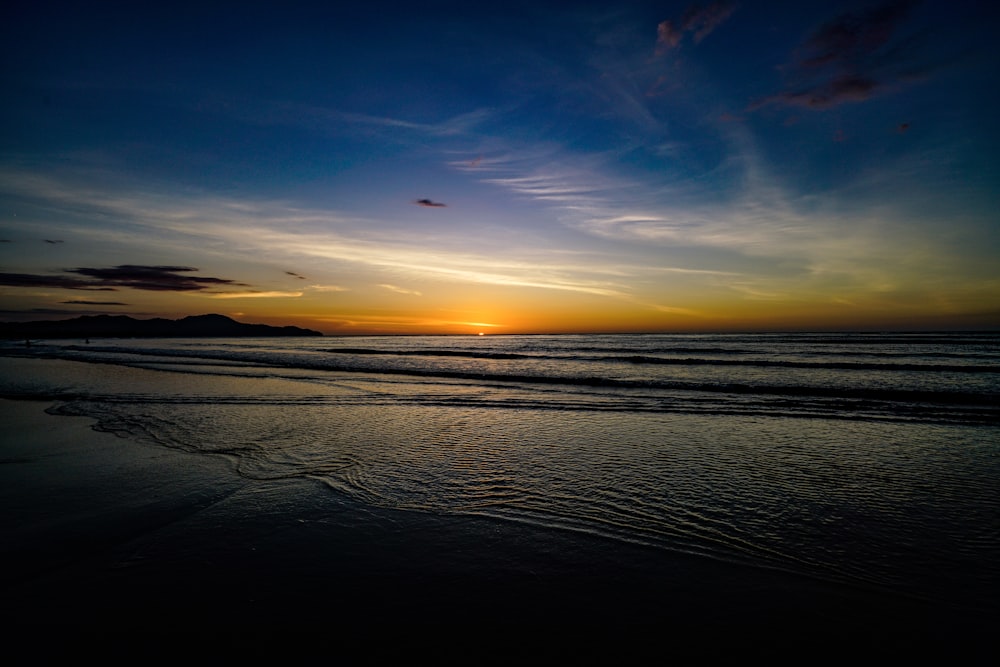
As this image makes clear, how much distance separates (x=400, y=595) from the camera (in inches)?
148

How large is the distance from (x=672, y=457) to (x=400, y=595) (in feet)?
19.4

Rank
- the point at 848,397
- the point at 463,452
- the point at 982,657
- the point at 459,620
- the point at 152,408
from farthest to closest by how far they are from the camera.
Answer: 1. the point at 848,397
2. the point at 152,408
3. the point at 463,452
4. the point at 459,620
5. the point at 982,657

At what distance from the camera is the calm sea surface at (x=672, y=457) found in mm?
4859

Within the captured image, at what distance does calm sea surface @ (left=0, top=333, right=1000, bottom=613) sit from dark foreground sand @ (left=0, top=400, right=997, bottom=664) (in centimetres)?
50

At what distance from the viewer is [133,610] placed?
351 cm

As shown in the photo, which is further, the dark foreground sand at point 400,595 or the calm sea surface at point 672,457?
the calm sea surface at point 672,457

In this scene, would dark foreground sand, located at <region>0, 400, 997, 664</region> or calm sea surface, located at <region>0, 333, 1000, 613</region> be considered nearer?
dark foreground sand, located at <region>0, 400, 997, 664</region>

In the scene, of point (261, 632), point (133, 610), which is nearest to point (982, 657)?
point (261, 632)

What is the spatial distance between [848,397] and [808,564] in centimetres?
1553

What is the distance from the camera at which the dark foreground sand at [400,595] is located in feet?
10.5

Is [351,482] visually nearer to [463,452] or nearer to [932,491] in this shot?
[463,452]

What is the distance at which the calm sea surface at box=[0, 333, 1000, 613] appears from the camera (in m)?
4.86

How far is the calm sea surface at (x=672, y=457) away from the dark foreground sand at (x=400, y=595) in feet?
1.63

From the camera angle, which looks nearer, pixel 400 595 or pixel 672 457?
pixel 400 595
